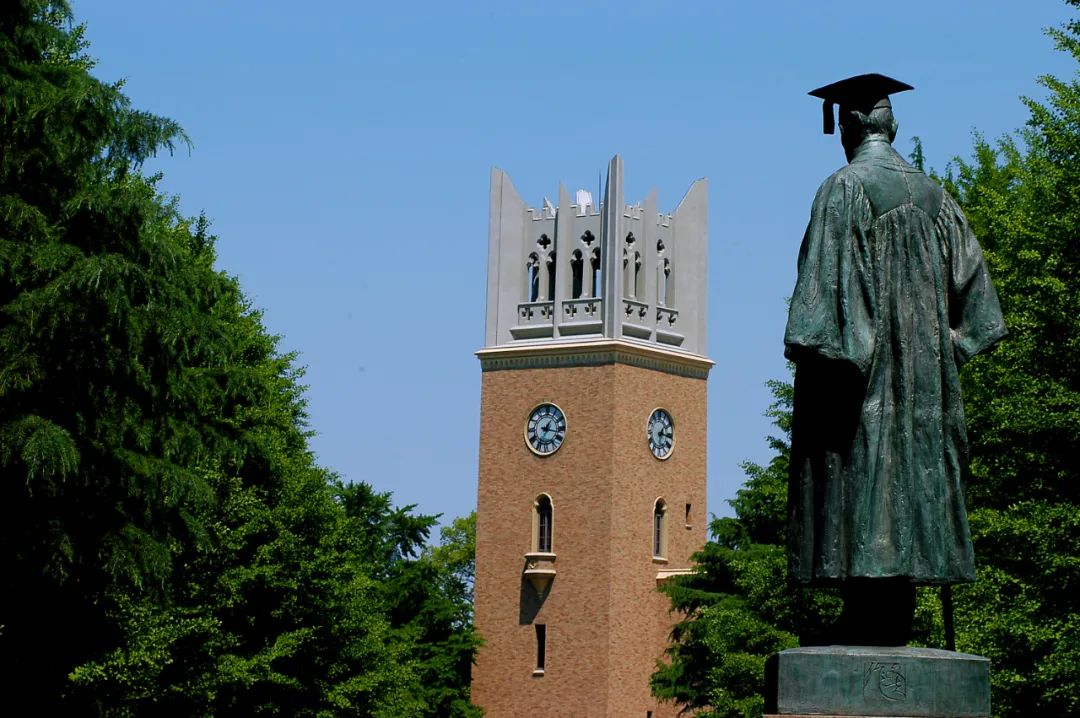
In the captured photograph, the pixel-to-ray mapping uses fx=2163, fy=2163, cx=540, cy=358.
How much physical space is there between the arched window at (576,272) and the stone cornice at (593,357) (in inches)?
77.2

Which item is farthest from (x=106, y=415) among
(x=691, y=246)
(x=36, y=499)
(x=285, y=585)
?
(x=691, y=246)

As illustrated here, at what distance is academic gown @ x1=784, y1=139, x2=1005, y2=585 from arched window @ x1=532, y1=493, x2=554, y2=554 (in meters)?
62.0

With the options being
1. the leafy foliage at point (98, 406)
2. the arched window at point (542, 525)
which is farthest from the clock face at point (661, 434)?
the leafy foliage at point (98, 406)

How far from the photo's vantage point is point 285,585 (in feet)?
126

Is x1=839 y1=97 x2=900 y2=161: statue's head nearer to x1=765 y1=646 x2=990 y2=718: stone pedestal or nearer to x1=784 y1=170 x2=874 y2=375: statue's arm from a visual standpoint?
x1=784 y1=170 x2=874 y2=375: statue's arm

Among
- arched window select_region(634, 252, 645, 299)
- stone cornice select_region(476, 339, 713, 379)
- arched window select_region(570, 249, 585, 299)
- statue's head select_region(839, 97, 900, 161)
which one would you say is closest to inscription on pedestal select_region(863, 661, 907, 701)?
statue's head select_region(839, 97, 900, 161)

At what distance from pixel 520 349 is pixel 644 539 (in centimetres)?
763

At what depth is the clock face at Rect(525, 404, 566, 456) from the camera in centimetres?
7150

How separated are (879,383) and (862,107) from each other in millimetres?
1287

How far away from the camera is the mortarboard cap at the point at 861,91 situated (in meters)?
9.27

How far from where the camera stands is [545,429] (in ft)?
236

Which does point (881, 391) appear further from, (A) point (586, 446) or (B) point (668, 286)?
(B) point (668, 286)

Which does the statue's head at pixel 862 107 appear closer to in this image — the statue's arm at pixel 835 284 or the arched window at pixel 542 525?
the statue's arm at pixel 835 284

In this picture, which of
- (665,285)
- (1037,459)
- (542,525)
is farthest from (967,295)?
(665,285)
